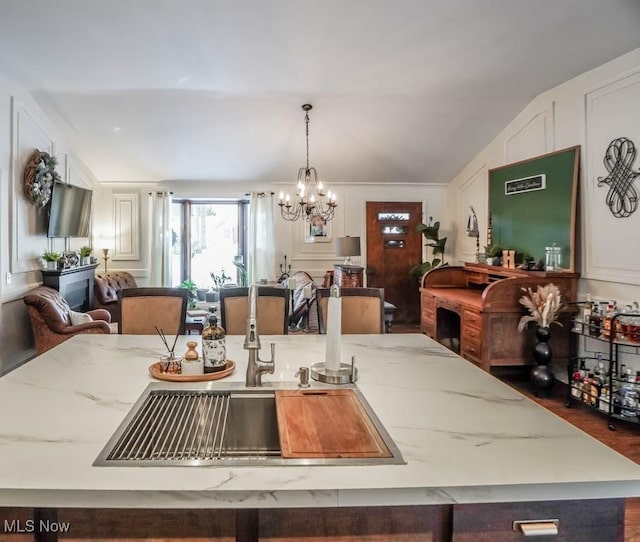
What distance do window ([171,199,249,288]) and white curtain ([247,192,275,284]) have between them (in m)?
0.30

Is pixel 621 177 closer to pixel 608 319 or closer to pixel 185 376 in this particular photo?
pixel 608 319

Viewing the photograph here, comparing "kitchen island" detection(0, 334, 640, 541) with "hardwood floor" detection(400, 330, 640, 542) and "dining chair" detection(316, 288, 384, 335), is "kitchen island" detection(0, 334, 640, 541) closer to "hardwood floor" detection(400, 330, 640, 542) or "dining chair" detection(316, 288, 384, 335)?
"dining chair" detection(316, 288, 384, 335)

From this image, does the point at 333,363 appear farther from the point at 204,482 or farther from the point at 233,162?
the point at 233,162

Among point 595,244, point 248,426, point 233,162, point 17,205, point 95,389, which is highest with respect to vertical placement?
point 233,162

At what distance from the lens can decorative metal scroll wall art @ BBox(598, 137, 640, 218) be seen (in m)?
3.39

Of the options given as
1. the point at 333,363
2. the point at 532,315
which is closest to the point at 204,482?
the point at 333,363

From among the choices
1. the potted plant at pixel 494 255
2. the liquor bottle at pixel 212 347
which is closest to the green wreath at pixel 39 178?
the liquor bottle at pixel 212 347

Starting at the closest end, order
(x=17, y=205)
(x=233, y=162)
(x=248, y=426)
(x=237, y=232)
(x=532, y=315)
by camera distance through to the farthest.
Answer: (x=248, y=426)
(x=532, y=315)
(x=17, y=205)
(x=233, y=162)
(x=237, y=232)

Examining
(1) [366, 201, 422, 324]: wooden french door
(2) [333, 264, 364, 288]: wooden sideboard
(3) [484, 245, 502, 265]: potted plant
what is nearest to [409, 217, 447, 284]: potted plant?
(1) [366, 201, 422, 324]: wooden french door

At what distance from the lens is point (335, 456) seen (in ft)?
3.49

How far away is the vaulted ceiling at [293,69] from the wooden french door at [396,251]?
1.02 metres

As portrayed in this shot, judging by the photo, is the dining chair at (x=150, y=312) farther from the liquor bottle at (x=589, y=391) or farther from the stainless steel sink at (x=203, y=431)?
the liquor bottle at (x=589, y=391)

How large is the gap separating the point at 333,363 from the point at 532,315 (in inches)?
109

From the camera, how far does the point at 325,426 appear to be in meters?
1.23
